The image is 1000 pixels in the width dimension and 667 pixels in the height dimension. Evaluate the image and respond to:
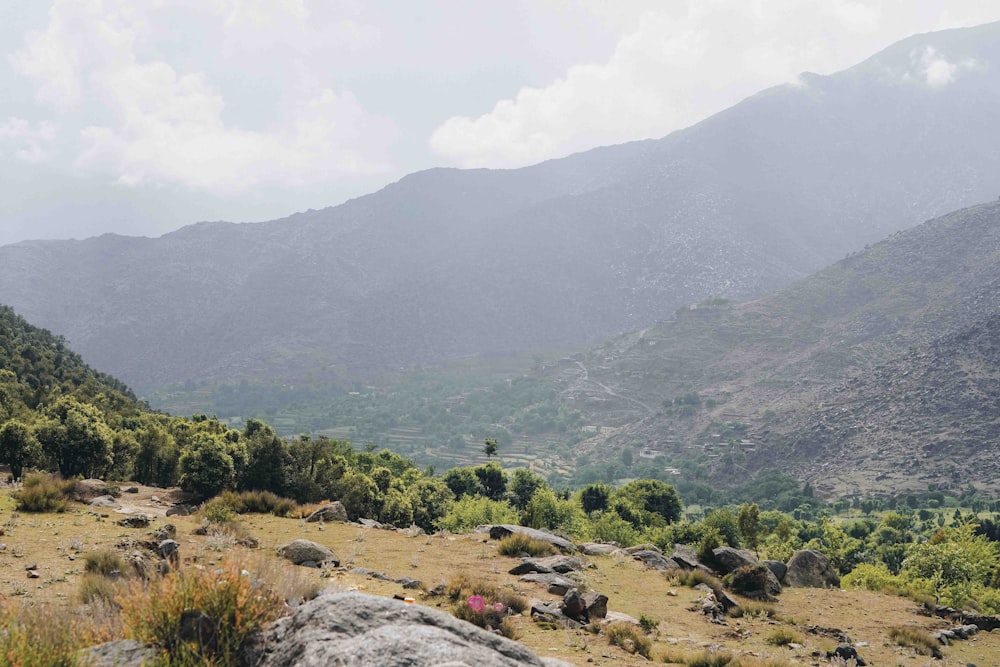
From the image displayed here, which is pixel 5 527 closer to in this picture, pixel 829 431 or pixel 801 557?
pixel 801 557

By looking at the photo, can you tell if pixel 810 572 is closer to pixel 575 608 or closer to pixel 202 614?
pixel 575 608

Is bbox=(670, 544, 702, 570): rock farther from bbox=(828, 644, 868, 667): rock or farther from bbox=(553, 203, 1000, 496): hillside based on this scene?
bbox=(553, 203, 1000, 496): hillside

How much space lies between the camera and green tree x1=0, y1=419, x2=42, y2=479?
33125 mm

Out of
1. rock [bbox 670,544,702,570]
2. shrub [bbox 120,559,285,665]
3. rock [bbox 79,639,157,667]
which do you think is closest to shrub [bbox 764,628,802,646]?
rock [bbox 670,544,702,570]

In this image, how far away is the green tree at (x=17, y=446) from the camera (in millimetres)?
33125

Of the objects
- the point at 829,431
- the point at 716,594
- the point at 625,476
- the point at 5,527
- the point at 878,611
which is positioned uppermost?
the point at 5,527

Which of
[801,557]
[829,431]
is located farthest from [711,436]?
[801,557]

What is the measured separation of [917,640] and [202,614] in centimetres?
2251

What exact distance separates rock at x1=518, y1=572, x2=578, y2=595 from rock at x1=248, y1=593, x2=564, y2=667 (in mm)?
12991

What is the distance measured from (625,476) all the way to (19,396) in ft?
495

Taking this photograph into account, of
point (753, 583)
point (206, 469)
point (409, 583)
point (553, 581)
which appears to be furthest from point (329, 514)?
point (753, 583)

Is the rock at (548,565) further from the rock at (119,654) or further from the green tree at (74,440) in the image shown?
the green tree at (74,440)

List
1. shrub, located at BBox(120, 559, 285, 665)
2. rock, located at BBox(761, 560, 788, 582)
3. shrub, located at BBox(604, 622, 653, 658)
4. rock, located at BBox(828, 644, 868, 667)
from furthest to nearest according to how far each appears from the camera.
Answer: rock, located at BBox(761, 560, 788, 582) < rock, located at BBox(828, 644, 868, 667) < shrub, located at BBox(604, 622, 653, 658) < shrub, located at BBox(120, 559, 285, 665)

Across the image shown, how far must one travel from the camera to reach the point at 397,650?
231 inches
